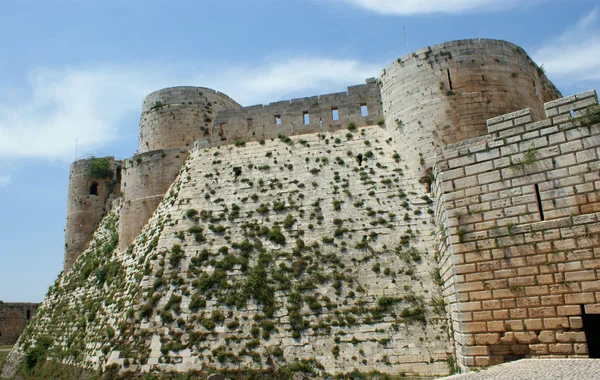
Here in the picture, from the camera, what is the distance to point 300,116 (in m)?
17.7

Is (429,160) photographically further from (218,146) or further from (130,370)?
(130,370)

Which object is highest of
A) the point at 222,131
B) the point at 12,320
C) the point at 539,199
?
the point at 222,131

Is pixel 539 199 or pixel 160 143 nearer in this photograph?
pixel 539 199

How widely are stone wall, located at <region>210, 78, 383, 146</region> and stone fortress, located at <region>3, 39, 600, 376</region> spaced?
80mm

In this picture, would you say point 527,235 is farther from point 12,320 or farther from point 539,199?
point 12,320

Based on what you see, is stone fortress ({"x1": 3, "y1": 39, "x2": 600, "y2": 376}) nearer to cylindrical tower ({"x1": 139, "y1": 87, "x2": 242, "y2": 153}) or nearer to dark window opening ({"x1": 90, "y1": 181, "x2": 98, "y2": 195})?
cylindrical tower ({"x1": 139, "y1": 87, "x2": 242, "y2": 153})

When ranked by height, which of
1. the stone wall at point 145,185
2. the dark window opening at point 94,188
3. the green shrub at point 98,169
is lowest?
the stone wall at point 145,185

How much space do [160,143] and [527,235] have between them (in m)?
16.7

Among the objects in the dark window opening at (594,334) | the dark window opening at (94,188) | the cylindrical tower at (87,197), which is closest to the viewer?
the dark window opening at (594,334)

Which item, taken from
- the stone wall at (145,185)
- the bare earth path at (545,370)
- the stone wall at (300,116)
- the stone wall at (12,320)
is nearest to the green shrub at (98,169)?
the stone wall at (145,185)

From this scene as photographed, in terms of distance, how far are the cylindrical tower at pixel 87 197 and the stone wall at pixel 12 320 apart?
13772 millimetres

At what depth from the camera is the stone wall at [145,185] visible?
18547 millimetres

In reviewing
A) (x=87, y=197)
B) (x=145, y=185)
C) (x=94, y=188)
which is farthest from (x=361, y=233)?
(x=94, y=188)

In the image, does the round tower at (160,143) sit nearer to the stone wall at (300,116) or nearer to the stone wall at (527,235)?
the stone wall at (300,116)
